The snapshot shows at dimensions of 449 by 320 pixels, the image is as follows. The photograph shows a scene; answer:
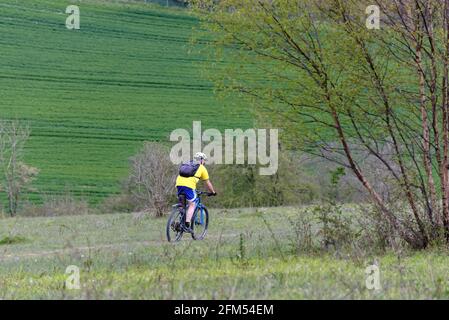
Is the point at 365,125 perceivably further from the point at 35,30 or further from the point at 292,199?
the point at 35,30

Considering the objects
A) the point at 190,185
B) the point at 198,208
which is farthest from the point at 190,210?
the point at 198,208

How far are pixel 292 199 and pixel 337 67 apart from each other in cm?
3063

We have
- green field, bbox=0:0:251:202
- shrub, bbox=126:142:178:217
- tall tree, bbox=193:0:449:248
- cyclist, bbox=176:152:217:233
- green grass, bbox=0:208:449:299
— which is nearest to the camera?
green grass, bbox=0:208:449:299

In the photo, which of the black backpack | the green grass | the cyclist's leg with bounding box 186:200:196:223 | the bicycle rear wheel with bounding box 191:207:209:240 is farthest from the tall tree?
the bicycle rear wheel with bounding box 191:207:209:240

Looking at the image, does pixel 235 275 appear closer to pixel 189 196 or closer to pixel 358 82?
pixel 358 82

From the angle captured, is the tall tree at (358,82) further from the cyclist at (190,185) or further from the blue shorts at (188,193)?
the blue shorts at (188,193)

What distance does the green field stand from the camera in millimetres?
53656

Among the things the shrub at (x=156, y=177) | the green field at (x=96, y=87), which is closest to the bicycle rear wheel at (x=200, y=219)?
the shrub at (x=156, y=177)

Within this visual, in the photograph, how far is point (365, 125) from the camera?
15.6 metres

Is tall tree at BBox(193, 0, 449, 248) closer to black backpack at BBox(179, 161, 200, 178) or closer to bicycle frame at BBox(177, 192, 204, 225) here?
black backpack at BBox(179, 161, 200, 178)

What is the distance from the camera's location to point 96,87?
63.0 m

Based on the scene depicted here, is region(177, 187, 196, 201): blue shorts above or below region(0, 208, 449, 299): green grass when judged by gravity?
above

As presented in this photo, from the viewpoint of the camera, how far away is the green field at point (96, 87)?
5366 cm

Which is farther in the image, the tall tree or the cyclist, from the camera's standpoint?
the cyclist
